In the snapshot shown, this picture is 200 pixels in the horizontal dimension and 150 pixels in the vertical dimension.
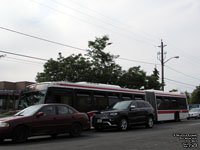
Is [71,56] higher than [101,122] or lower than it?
higher

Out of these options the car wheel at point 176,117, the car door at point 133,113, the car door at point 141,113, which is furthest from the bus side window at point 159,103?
the car door at point 133,113

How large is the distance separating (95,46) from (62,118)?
72.7 feet

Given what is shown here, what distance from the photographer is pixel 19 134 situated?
986 centimetres

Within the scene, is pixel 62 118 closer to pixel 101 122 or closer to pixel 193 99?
pixel 101 122

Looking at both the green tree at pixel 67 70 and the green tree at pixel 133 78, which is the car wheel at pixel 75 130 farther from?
the green tree at pixel 133 78

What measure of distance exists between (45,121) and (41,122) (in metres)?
0.20

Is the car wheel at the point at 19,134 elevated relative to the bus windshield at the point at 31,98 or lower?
lower

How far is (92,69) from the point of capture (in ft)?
105

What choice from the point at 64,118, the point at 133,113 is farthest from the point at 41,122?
the point at 133,113

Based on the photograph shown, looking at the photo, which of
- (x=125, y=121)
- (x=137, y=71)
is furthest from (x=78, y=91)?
(x=137, y=71)

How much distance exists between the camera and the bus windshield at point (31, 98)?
13867 millimetres

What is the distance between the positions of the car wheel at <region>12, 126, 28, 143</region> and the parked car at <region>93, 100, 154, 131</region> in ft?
16.8

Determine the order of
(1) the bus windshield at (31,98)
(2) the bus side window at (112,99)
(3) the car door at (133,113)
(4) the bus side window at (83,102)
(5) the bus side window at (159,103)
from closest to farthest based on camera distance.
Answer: (1) the bus windshield at (31,98) → (3) the car door at (133,113) → (4) the bus side window at (83,102) → (2) the bus side window at (112,99) → (5) the bus side window at (159,103)

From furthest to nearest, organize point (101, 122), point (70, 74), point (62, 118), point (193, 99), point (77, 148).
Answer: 1. point (193, 99)
2. point (70, 74)
3. point (101, 122)
4. point (62, 118)
5. point (77, 148)
